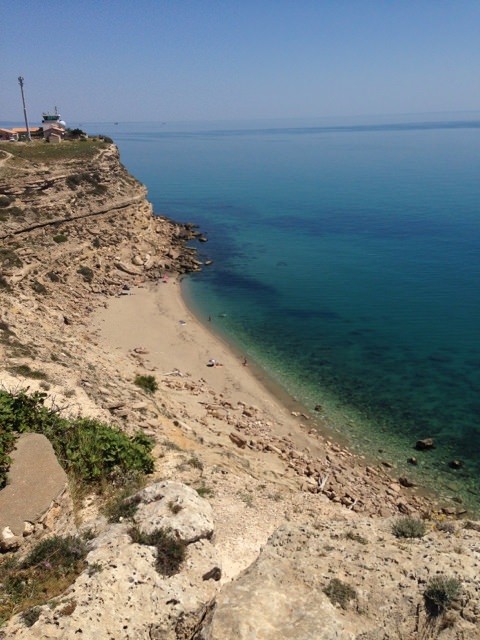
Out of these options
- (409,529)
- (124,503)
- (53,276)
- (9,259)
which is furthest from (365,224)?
(124,503)

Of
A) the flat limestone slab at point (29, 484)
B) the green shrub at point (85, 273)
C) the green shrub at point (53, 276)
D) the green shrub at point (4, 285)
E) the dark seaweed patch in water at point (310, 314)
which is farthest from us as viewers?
the green shrub at point (85, 273)

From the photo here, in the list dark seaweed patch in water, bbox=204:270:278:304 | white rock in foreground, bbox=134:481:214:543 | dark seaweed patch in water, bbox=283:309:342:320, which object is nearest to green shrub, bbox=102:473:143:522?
white rock in foreground, bbox=134:481:214:543

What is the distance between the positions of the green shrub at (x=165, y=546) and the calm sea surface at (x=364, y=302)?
18.4 meters

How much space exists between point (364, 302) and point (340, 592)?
4014 centimetres

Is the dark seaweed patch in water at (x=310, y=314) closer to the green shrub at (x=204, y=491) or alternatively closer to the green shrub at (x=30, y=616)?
the green shrub at (x=204, y=491)

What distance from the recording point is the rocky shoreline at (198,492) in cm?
830

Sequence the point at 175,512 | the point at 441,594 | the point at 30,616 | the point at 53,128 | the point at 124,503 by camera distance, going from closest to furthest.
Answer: the point at 30,616
the point at 441,594
the point at 175,512
the point at 124,503
the point at 53,128

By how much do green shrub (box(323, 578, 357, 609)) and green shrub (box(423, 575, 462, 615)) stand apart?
4.34 feet

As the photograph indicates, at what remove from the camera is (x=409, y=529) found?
11.0 metres

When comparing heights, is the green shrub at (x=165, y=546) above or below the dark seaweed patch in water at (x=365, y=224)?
above

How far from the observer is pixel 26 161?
2084 inches

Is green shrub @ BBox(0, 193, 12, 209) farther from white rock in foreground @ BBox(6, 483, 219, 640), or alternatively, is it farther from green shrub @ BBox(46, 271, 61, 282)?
white rock in foreground @ BBox(6, 483, 219, 640)

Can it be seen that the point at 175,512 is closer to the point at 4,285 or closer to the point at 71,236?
the point at 4,285

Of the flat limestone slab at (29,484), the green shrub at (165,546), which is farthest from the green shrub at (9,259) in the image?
the green shrub at (165,546)
